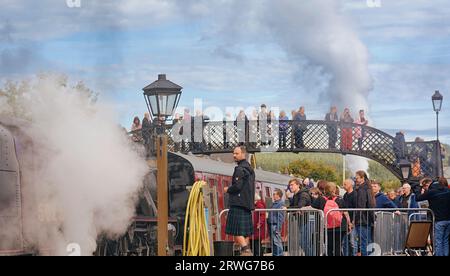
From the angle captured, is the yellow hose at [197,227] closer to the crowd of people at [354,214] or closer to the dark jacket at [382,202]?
the crowd of people at [354,214]

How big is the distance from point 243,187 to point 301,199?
298cm

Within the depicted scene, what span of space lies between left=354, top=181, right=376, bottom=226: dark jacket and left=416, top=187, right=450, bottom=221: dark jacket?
2.37 feet

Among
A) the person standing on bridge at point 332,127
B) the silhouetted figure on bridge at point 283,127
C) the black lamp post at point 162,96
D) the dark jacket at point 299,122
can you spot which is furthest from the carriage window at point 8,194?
the person standing on bridge at point 332,127

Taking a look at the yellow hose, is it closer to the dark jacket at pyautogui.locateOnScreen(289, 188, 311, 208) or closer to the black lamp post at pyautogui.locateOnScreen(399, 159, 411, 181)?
the dark jacket at pyautogui.locateOnScreen(289, 188, 311, 208)

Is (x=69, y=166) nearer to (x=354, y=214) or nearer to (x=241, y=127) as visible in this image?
(x=241, y=127)

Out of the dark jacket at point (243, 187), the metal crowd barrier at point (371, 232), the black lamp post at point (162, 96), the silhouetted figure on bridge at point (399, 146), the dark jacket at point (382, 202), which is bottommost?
the metal crowd barrier at point (371, 232)

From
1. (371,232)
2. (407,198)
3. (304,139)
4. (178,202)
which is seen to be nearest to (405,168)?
(407,198)

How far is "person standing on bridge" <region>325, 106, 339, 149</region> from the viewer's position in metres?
13.5

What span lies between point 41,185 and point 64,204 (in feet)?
1.44

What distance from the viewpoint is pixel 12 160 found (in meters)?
12.3

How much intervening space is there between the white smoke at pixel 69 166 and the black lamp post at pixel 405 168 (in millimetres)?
4474

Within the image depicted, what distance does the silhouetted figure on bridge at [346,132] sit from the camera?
13.4m
